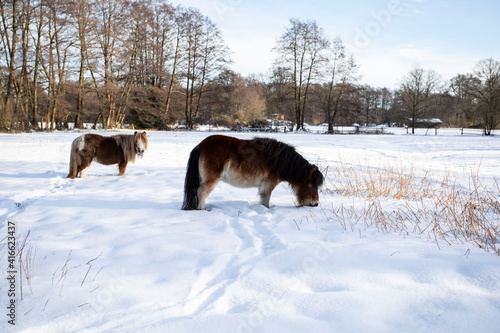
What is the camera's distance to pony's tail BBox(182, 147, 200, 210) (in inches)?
173

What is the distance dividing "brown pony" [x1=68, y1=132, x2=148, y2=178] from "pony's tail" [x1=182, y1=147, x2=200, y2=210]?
13.0ft

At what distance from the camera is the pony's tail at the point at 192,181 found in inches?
173

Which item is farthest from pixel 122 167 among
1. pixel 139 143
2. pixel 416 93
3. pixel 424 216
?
pixel 416 93

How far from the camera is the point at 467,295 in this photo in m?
1.94

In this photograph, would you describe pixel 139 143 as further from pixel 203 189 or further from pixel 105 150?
pixel 203 189

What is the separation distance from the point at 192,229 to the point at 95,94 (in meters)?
26.7

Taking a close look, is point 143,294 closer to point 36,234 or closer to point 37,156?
point 36,234

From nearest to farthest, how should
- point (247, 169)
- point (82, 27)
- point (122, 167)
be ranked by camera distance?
point (247, 169), point (122, 167), point (82, 27)

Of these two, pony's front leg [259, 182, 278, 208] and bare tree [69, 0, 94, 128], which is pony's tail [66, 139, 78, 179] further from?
bare tree [69, 0, 94, 128]

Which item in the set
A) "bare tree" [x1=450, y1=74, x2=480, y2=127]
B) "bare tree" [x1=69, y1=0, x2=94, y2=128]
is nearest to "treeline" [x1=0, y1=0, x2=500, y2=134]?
"bare tree" [x1=69, y1=0, x2=94, y2=128]

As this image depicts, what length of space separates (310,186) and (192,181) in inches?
78.0

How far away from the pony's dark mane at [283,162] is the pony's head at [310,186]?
0.05m

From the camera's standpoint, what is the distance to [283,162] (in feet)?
15.7

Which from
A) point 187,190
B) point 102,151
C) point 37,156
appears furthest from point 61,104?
point 187,190
